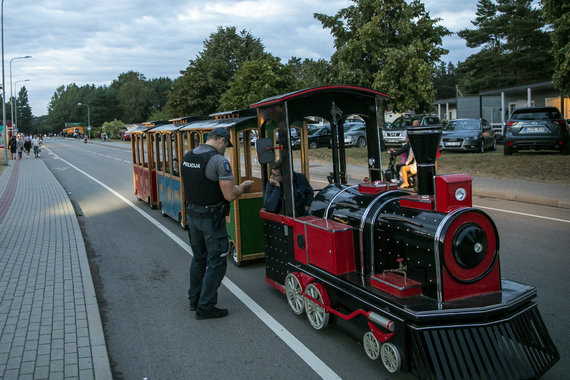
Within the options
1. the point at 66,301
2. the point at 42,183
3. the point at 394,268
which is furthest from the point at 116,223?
the point at 42,183

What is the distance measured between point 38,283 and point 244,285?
2.60 meters

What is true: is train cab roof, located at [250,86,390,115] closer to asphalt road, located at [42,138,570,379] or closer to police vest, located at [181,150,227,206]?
police vest, located at [181,150,227,206]

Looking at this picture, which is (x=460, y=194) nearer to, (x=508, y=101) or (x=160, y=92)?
(x=508, y=101)

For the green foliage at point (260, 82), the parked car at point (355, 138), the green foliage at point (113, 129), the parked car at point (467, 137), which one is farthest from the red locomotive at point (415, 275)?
the green foliage at point (113, 129)

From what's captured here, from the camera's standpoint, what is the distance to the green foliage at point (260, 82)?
27.7 metres

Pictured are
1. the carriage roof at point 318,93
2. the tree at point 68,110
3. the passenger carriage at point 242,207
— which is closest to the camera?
the carriage roof at point 318,93

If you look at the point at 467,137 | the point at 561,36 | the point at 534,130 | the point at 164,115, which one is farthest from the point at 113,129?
the point at 561,36

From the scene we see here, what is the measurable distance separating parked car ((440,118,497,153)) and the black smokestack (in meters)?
18.1

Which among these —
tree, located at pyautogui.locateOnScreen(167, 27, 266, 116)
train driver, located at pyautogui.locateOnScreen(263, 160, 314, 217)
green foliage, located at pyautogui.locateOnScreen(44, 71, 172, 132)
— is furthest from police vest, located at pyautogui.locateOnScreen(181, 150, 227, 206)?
green foliage, located at pyautogui.locateOnScreen(44, 71, 172, 132)

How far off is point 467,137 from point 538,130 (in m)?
3.48

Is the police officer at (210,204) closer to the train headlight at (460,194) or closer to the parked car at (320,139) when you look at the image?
the train headlight at (460,194)

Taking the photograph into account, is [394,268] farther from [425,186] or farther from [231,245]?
[231,245]

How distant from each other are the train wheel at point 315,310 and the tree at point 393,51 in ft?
67.9

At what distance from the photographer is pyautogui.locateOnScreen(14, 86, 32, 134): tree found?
516ft
